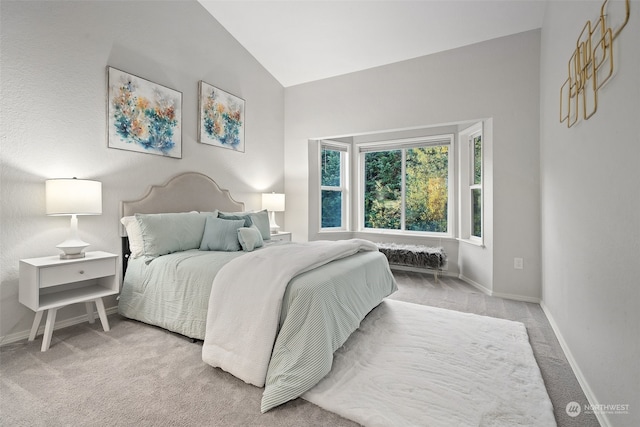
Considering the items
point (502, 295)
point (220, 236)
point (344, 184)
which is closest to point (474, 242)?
point (502, 295)

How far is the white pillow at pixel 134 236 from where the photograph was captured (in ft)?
9.05

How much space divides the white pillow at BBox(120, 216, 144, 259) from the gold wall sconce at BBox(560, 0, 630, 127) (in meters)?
3.33

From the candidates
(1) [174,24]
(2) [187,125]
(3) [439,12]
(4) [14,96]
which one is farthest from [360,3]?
(4) [14,96]

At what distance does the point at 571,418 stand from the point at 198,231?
2985 millimetres

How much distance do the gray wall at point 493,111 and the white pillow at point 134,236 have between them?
297 centimetres

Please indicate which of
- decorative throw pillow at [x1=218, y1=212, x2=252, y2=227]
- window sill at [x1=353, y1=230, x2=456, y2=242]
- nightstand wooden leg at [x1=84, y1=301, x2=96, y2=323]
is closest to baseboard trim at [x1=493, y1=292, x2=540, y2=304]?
window sill at [x1=353, y1=230, x2=456, y2=242]

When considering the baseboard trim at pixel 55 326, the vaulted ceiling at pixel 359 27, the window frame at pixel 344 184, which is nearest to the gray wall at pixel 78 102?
the baseboard trim at pixel 55 326

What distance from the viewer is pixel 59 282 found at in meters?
2.23

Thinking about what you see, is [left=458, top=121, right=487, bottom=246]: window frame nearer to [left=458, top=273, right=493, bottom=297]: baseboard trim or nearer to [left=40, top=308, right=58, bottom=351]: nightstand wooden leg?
[left=458, top=273, right=493, bottom=297]: baseboard trim

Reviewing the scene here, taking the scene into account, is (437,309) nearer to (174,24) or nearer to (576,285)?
(576,285)

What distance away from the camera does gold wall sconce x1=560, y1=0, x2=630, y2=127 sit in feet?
4.78

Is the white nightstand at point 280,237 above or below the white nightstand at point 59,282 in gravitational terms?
above

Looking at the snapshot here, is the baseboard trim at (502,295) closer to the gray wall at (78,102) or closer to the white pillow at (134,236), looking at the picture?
the gray wall at (78,102)

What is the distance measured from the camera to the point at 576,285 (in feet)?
6.43
